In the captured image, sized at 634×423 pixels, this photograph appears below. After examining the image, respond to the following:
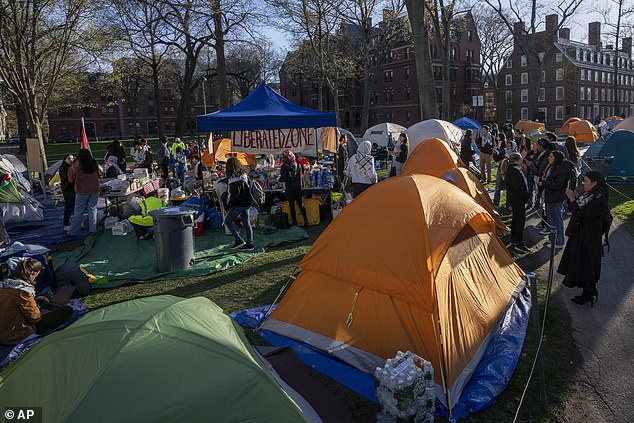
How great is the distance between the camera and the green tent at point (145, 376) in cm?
260

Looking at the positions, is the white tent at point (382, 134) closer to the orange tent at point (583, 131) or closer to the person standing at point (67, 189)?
the orange tent at point (583, 131)

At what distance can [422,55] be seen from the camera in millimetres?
12930

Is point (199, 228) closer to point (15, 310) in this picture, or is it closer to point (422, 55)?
point (15, 310)

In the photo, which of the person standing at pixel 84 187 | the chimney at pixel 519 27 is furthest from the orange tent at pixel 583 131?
the person standing at pixel 84 187

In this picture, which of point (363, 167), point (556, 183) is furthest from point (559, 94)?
point (556, 183)

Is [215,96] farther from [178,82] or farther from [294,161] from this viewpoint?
[294,161]

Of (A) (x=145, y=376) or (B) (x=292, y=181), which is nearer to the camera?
(A) (x=145, y=376)

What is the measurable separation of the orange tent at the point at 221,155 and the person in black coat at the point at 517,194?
11.1 meters

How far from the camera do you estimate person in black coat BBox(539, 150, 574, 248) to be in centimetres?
788

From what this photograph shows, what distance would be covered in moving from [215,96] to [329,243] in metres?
75.0

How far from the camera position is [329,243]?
516 cm

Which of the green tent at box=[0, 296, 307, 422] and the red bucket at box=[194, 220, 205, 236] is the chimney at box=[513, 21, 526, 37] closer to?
the red bucket at box=[194, 220, 205, 236]

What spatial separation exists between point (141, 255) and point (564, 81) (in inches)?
2568

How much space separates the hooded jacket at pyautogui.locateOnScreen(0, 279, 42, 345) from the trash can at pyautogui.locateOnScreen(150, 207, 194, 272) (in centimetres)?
264
